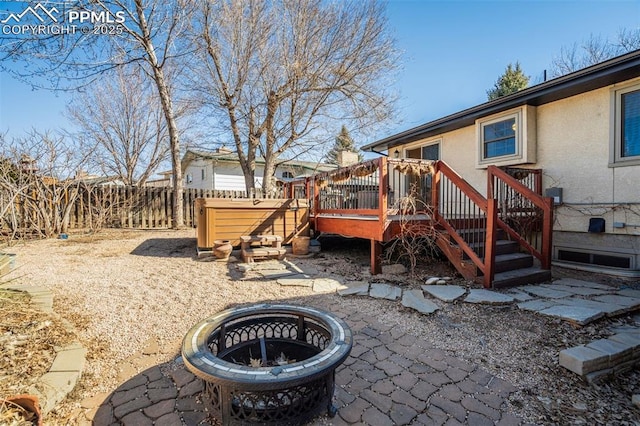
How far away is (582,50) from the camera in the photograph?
1505 cm

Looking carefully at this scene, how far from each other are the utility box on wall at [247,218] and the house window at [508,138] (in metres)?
4.22

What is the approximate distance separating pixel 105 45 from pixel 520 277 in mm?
11612

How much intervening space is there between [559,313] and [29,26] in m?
12.2

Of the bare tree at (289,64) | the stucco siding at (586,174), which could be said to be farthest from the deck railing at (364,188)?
the bare tree at (289,64)

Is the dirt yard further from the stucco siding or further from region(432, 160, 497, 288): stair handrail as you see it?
the stucco siding

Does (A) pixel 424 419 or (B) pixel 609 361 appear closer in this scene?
(A) pixel 424 419

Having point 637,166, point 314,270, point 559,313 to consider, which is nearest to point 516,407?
point 559,313

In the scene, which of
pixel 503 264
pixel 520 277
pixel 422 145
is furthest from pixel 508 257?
pixel 422 145

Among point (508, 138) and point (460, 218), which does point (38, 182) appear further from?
point (508, 138)

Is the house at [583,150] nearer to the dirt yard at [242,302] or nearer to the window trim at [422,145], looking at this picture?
the dirt yard at [242,302]

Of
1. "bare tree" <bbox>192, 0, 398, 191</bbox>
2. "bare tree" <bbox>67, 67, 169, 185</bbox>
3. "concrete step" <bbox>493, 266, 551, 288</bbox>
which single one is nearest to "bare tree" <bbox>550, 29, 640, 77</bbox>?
"bare tree" <bbox>192, 0, 398, 191</bbox>

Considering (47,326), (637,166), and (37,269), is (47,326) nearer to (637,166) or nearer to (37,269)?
(37,269)

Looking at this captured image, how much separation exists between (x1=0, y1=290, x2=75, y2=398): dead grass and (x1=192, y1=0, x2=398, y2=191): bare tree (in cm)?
861

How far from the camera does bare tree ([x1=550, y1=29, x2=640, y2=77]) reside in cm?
1373
